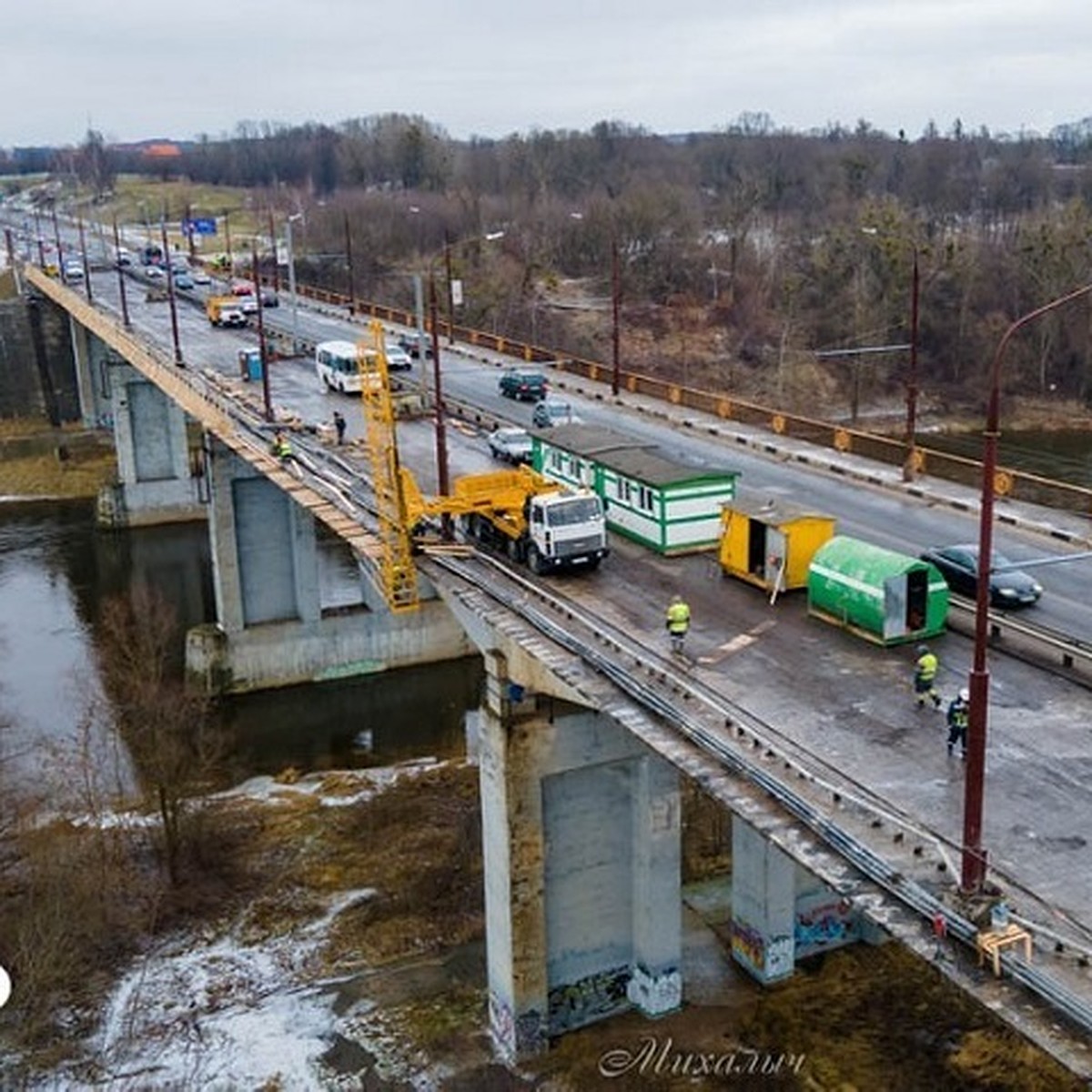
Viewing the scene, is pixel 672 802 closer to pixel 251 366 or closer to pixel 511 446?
pixel 511 446

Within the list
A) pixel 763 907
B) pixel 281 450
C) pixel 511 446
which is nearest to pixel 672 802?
pixel 763 907

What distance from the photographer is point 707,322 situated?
123 meters

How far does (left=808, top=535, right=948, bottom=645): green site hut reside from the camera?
89.8 ft

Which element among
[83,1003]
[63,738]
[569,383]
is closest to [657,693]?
[83,1003]

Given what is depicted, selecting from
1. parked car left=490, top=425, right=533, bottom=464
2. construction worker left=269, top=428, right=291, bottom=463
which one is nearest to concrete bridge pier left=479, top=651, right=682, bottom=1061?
parked car left=490, top=425, right=533, bottom=464

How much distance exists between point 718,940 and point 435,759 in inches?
655

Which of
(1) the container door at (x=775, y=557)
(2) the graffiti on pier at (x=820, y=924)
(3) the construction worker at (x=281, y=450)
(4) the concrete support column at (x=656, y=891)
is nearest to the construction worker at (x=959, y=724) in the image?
(4) the concrete support column at (x=656, y=891)

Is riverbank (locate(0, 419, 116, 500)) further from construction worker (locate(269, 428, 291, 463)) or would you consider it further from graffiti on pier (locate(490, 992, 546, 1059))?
graffiti on pier (locate(490, 992, 546, 1059))

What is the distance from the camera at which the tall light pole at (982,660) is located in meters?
15.6

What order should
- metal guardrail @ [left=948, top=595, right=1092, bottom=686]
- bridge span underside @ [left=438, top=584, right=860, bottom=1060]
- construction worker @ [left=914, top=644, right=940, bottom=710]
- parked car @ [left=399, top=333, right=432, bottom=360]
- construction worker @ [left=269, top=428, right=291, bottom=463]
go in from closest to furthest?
1. construction worker @ [left=914, top=644, right=940, bottom=710]
2. metal guardrail @ [left=948, top=595, right=1092, bottom=686]
3. bridge span underside @ [left=438, top=584, right=860, bottom=1060]
4. construction worker @ [left=269, top=428, right=291, bottom=463]
5. parked car @ [left=399, top=333, right=432, bottom=360]

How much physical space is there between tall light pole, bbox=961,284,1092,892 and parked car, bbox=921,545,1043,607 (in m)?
12.6

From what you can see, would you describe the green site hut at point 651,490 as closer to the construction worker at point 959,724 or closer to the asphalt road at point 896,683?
the asphalt road at point 896,683

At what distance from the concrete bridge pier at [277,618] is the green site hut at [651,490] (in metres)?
20.2

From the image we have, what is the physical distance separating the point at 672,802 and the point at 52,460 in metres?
78.7
